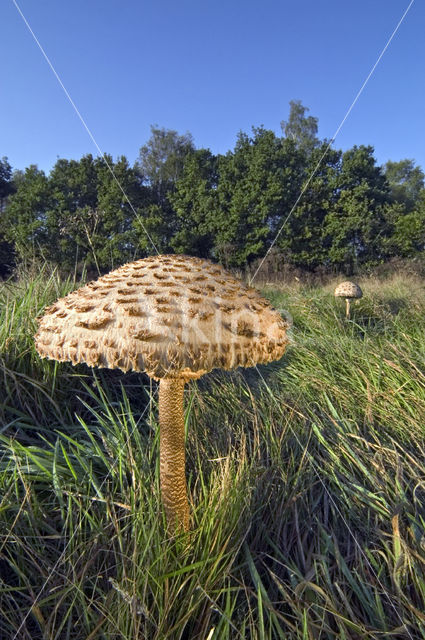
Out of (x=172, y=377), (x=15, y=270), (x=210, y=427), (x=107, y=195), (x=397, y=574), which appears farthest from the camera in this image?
(x=107, y=195)

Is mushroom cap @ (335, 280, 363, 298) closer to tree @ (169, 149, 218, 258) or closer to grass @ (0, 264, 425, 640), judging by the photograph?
grass @ (0, 264, 425, 640)

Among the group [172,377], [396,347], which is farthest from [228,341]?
[396,347]

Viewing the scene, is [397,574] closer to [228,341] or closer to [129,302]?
[228,341]

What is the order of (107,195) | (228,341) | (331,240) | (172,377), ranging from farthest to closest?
1. (331,240)
2. (107,195)
3. (172,377)
4. (228,341)

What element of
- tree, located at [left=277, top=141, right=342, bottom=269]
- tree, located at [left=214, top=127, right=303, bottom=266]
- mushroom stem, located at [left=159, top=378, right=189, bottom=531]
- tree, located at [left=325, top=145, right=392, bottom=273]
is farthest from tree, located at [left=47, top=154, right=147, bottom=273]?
mushroom stem, located at [left=159, top=378, right=189, bottom=531]

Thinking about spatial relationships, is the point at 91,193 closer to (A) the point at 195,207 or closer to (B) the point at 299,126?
(A) the point at 195,207

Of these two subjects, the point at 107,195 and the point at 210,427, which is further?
the point at 107,195
